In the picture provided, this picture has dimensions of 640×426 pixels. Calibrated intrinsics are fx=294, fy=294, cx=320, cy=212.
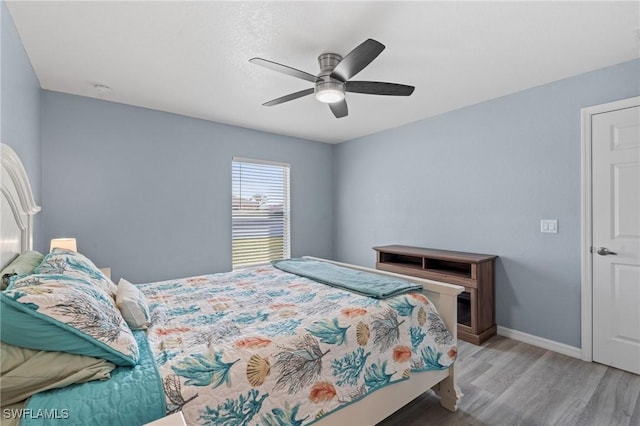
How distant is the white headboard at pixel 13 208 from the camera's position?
1466 millimetres

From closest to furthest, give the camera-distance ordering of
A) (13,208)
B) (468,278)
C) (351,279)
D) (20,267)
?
(20,267), (13,208), (351,279), (468,278)

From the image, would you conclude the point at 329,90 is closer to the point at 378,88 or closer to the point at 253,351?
the point at 378,88

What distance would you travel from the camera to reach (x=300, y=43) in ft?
6.90

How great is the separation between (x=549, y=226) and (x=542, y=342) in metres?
1.11

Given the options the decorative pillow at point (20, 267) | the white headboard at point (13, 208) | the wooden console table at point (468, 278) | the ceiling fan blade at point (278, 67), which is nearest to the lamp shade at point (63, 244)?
the white headboard at point (13, 208)

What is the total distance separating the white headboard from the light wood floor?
2.35 meters

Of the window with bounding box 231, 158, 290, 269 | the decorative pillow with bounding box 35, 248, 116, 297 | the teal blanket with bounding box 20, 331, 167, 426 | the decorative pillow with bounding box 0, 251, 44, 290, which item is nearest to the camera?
the teal blanket with bounding box 20, 331, 167, 426

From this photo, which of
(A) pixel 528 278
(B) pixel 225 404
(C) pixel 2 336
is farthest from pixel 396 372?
(A) pixel 528 278

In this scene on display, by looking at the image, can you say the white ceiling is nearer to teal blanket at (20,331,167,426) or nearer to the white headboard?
the white headboard

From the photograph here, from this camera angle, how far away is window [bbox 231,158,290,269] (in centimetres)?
411

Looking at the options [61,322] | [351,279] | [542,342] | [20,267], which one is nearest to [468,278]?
[542,342]

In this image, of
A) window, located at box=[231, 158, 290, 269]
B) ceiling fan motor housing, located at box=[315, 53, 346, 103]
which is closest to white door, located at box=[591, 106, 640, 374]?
ceiling fan motor housing, located at box=[315, 53, 346, 103]

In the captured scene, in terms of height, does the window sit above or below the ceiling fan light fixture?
below

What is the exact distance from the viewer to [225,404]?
44.2 inches
